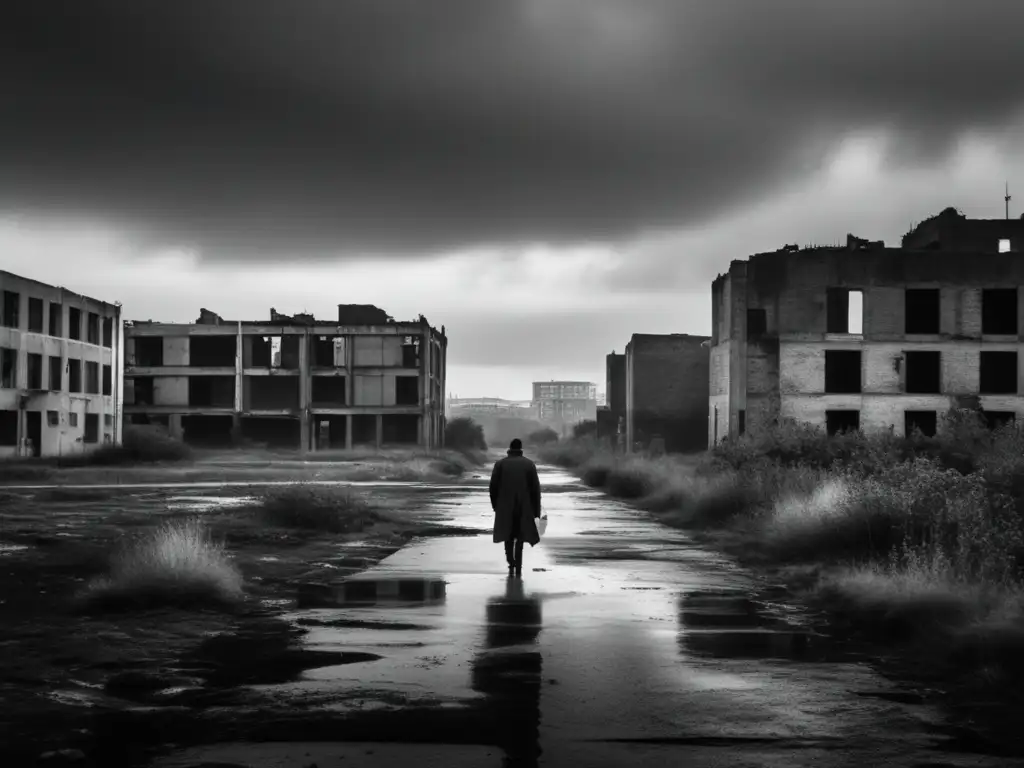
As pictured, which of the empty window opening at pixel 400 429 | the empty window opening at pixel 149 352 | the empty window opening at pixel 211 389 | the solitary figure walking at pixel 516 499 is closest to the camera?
Result: the solitary figure walking at pixel 516 499

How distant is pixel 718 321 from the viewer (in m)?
61.1

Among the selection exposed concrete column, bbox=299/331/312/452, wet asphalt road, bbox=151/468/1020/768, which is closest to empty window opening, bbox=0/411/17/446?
exposed concrete column, bbox=299/331/312/452

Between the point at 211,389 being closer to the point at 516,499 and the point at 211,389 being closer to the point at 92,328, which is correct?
the point at 92,328

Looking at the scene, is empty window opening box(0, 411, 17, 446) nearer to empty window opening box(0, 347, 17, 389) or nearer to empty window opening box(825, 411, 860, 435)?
empty window opening box(0, 347, 17, 389)

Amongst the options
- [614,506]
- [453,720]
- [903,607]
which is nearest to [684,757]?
[453,720]

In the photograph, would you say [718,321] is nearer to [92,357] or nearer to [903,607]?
[92,357]

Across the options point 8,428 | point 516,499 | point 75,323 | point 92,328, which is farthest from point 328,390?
point 516,499

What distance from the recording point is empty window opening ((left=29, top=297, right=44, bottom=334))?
195 feet

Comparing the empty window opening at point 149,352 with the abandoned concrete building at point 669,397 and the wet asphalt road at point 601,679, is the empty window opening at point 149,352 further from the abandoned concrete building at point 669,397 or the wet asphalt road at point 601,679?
the wet asphalt road at point 601,679

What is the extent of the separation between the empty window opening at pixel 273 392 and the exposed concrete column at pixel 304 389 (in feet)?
7.42

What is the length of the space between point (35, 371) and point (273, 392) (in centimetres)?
2506

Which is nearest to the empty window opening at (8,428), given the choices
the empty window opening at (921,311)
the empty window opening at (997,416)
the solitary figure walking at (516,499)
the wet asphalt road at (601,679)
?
the empty window opening at (921,311)

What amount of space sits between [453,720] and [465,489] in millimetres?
35372

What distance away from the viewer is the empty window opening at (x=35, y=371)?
5884 centimetres
